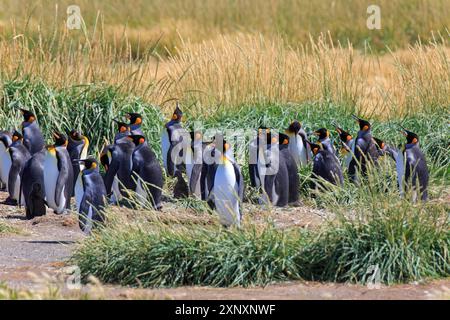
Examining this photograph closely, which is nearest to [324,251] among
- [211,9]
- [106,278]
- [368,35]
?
[106,278]

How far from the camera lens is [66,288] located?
7672 millimetres

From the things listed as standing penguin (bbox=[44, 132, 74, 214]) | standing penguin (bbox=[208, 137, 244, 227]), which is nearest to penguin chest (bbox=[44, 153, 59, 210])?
standing penguin (bbox=[44, 132, 74, 214])

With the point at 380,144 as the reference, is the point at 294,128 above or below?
above

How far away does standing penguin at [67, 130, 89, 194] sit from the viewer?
497 inches

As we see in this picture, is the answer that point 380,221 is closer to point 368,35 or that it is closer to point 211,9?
point 368,35

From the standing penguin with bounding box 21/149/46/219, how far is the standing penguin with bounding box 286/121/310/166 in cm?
310

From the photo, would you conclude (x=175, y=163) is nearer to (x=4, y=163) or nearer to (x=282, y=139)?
(x=282, y=139)

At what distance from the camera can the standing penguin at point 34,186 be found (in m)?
11.5

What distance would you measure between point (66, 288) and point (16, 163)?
5.19 metres

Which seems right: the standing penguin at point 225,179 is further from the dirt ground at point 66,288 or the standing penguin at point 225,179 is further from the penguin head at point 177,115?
the penguin head at point 177,115

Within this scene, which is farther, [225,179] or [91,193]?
[225,179]

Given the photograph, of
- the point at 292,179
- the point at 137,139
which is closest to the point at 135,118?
the point at 137,139

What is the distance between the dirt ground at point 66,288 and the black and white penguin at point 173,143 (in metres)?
2.06

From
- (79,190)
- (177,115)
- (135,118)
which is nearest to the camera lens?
(79,190)
